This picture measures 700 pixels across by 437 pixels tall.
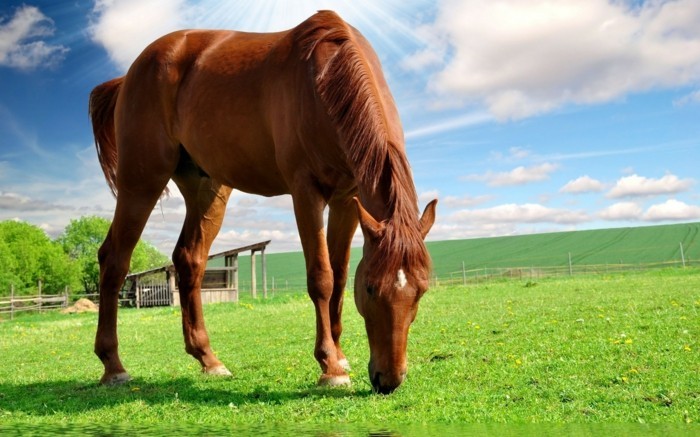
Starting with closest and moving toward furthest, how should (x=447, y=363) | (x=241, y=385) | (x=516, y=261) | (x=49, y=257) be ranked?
(x=241, y=385) < (x=447, y=363) < (x=49, y=257) < (x=516, y=261)

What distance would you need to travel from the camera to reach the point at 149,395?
18.4 ft

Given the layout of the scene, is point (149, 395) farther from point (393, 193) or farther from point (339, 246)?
Result: point (393, 193)

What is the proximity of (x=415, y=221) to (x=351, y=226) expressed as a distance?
5.34ft

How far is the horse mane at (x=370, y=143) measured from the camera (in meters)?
4.07

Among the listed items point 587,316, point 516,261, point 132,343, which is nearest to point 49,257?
point 516,261

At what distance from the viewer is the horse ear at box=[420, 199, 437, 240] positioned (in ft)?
14.1

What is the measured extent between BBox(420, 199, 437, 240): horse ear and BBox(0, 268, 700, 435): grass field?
1249mm

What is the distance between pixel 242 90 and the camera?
606 cm

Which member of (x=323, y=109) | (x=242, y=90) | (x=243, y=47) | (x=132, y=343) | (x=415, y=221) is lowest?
(x=132, y=343)

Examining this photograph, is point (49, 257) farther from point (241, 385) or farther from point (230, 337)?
point (241, 385)

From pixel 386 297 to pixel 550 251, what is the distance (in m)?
73.0

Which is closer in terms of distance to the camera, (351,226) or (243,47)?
(351,226)

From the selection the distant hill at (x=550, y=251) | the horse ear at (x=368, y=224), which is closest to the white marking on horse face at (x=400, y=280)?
the horse ear at (x=368, y=224)

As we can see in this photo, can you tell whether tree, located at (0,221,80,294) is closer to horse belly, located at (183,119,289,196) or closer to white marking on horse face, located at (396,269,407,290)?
horse belly, located at (183,119,289,196)
